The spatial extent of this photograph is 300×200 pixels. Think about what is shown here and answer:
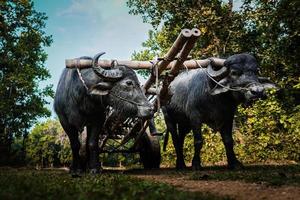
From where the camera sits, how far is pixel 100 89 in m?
7.58

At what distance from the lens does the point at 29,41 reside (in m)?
26.6

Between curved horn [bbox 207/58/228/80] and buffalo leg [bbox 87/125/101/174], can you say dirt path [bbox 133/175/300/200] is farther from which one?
curved horn [bbox 207/58/228/80]

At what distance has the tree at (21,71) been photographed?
80.3ft

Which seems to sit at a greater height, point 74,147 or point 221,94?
Answer: point 221,94

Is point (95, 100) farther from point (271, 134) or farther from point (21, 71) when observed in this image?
point (21, 71)

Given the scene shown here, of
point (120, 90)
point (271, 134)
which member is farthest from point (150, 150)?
Answer: point (271, 134)

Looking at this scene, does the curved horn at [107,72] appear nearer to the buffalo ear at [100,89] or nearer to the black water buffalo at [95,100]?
the black water buffalo at [95,100]

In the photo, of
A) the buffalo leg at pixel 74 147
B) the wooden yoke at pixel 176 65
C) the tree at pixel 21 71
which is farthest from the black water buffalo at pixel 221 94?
the tree at pixel 21 71

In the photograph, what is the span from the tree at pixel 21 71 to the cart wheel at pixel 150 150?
15132 mm

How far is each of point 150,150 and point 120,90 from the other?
3734mm

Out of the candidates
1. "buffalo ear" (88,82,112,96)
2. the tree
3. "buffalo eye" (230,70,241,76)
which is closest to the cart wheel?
"buffalo ear" (88,82,112,96)

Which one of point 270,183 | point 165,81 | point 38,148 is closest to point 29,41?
point 38,148

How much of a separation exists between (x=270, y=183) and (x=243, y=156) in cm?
805

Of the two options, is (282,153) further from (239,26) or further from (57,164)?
(57,164)
